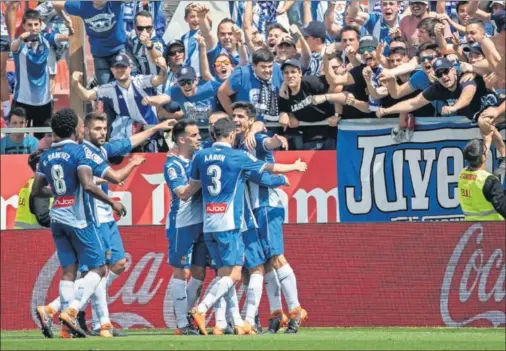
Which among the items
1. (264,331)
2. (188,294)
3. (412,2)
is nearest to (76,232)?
(188,294)

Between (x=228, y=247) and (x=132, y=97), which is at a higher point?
(x=132, y=97)

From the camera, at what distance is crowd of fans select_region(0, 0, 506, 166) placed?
15250 millimetres

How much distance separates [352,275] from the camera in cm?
1444

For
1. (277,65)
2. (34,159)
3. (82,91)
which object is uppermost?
(277,65)

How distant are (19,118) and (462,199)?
5.70m

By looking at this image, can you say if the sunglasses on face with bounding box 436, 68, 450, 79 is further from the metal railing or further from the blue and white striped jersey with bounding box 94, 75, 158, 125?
the blue and white striped jersey with bounding box 94, 75, 158, 125

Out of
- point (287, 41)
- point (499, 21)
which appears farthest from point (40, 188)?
point (499, 21)

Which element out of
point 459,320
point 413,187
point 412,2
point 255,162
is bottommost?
point 459,320

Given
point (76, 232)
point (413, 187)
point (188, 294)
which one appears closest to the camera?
point (76, 232)

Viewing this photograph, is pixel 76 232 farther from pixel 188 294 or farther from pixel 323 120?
pixel 323 120

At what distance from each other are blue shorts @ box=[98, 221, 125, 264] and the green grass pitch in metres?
0.82

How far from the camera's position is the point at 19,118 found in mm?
16188

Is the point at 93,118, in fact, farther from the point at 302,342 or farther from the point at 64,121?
the point at 302,342

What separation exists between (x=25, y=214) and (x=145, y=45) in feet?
8.71
